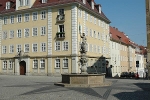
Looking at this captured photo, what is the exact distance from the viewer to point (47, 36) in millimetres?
40469

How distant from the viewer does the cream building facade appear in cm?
3881

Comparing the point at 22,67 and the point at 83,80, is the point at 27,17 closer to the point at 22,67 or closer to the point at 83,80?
the point at 22,67

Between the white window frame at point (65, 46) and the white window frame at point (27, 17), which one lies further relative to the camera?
the white window frame at point (27, 17)

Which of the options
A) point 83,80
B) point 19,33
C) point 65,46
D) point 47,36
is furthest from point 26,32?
point 83,80

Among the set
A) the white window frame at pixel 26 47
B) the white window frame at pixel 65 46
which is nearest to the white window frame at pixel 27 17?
the white window frame at pixel 26 47

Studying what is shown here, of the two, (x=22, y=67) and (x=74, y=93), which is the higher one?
(x=22, y=67)

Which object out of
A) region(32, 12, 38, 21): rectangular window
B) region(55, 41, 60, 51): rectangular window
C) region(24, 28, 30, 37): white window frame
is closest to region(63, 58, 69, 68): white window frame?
region(55, 41, 60, 51): rectangular window

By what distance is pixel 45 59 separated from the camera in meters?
40.4

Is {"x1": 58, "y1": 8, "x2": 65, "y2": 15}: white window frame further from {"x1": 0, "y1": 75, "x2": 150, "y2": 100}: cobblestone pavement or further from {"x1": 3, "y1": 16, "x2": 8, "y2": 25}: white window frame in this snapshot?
{"x1": 0, "y1": 75, "x2": 150, "y2": 100}: cobblestone pavement

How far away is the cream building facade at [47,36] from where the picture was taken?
38.8 m

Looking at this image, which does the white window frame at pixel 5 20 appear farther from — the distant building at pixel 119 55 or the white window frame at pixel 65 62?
the distant building at pixel 119 55

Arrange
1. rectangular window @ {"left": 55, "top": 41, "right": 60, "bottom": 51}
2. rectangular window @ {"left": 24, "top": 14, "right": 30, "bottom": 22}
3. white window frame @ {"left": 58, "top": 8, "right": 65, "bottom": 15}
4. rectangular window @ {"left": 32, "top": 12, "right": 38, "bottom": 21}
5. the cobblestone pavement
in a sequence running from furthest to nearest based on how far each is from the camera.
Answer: rectangular window @ {"left": 24, "top": 14, "right": 30, "bottom": 22} < rectangular window @ {"left": 32, "top": 12, "right": 38, "bottom": 21} < white window frame @ {"left": 58, "top": 8, "right": 65, "bottom": 15} < rectangular window @ {"left": 55, "top": 41, "right": 60, "bottom": 51} < the cobblestone pavement

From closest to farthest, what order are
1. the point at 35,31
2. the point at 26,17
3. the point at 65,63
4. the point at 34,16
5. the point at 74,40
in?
the point at 74,40 < the point at 65,63 < the point at 35,31 < the point at 34,16 < the point at 26,17

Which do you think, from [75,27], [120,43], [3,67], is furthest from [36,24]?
[120,43]
